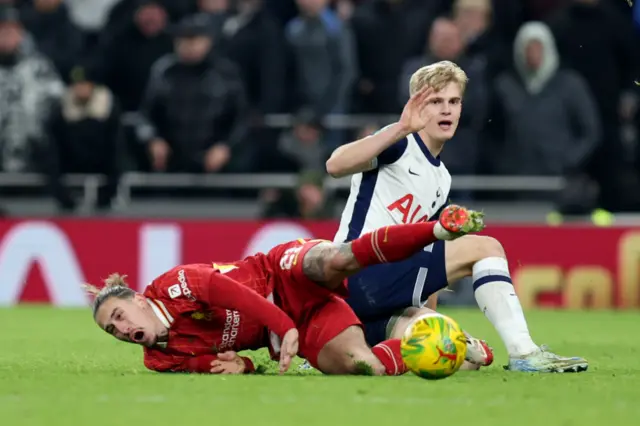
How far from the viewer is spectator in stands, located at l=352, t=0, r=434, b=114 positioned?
14688mm

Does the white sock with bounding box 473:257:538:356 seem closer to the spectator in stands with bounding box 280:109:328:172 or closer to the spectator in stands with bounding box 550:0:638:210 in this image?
the spectator in stands with bounding box 280:109:328:172

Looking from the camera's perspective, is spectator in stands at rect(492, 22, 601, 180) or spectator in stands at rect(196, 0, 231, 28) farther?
spectator in stands at rect(196, 0, 231, 28)

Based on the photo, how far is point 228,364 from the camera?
7297mm

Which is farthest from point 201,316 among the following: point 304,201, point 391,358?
point 304,201

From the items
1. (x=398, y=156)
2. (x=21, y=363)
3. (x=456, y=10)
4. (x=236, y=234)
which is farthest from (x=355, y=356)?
(x=456, y=10)

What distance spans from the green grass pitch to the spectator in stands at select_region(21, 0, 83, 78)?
707 centimetres

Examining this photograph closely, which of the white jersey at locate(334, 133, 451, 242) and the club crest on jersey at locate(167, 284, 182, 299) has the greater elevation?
the white jersey at locate(334, 133, 451, 242)

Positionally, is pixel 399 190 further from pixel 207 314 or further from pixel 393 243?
pixel 207 314

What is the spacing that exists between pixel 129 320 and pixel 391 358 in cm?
139

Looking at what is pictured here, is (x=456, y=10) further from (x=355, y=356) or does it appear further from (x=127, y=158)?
(x=355, y=356)

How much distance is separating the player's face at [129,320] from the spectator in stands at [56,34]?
28.4 feet

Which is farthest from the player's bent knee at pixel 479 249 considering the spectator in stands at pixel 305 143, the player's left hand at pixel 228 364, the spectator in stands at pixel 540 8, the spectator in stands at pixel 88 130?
the spectator in stands at pixel 540 8

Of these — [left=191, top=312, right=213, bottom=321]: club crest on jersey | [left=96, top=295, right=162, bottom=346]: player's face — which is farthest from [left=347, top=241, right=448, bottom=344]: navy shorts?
[left=96, top=295, right=162, bottom=346]: player's face

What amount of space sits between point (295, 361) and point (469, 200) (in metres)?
6.84
